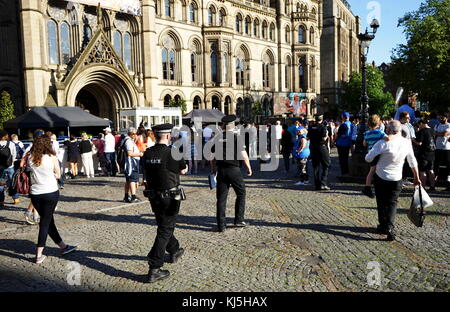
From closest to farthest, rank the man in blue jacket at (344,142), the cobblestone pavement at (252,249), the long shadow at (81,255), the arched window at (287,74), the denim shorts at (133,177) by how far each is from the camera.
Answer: the cobblestone pavement at (252,249) → the long shadow at (81,255) → the denim shorts at (133,177) → the man in blue jacket at (344,142) → the arched window at (287,74)

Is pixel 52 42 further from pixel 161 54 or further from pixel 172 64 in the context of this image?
pixel 172 64

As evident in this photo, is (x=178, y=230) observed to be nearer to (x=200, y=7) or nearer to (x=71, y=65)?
(x=71, y=65)

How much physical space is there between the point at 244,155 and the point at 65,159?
1079 centimetres

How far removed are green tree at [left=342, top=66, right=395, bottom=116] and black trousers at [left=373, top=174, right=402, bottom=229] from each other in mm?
55187

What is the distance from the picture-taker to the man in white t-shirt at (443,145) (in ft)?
32.8

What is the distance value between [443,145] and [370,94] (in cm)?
5601

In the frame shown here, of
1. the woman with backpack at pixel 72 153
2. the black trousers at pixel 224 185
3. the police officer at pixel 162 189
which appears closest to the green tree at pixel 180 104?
the woman with backpack at pixel 72 153

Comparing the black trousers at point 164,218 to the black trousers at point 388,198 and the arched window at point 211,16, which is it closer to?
the black trousers at point 388,198

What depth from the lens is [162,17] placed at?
34281mm

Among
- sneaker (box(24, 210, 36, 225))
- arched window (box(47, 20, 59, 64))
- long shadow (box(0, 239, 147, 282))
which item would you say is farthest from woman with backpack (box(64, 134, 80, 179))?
arched window (box(47, 20, 59, 64))

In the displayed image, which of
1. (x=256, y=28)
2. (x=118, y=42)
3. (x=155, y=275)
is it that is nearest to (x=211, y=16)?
A: (x=256, y=28)

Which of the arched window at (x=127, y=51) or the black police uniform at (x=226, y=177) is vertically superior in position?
the arched window at (x=127, y=51)

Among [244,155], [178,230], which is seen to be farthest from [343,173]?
[178,230]

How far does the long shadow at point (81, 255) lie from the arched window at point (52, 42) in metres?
22.9
